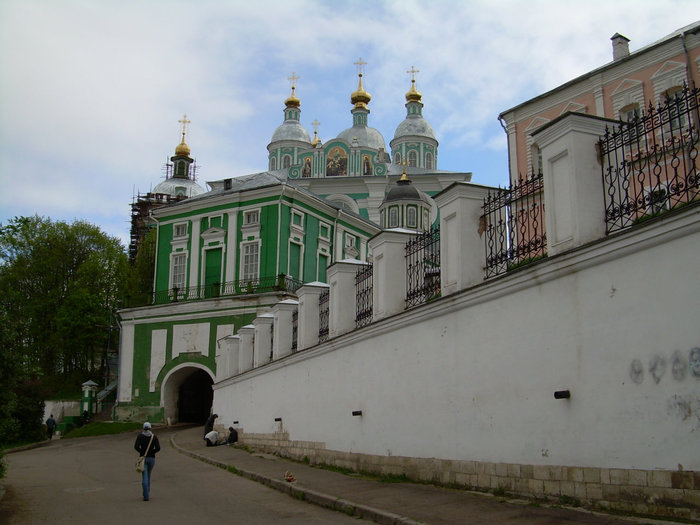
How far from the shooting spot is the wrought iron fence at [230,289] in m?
35.0

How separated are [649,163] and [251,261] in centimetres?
3084

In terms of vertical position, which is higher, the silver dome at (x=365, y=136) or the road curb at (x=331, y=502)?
the silver dome at (x=365, y=136)

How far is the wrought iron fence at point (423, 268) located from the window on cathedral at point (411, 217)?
33821 mm

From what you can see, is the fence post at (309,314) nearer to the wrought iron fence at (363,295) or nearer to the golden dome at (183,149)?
the wrought iron fence at (363,295)

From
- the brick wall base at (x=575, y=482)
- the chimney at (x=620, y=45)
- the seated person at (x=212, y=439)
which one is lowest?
the seated person at (x=212, y=439)

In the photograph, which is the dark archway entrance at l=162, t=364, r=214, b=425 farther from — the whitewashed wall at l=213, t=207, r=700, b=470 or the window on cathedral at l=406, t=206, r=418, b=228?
the whitewashed wall at l=213, t=207, r=700, b=470

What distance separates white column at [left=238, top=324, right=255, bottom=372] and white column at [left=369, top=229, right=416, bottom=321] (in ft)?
33.9

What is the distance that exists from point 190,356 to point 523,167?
18.4 metres

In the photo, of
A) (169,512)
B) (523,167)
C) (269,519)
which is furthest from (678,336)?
(523,167)

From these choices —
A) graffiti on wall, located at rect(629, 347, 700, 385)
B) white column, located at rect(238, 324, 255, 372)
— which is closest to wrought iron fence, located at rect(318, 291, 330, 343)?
white column, located at rect(238, 324, 255, 372)

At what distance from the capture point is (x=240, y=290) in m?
36.0

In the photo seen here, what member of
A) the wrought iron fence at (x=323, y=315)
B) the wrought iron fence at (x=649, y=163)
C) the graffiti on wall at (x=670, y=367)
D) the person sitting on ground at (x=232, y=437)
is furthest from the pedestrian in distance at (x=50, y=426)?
the graffiti on wall at (x=670, y=367)

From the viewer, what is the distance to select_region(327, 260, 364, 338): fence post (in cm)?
1364

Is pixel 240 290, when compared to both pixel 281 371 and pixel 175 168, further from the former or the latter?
pixel 175 168
